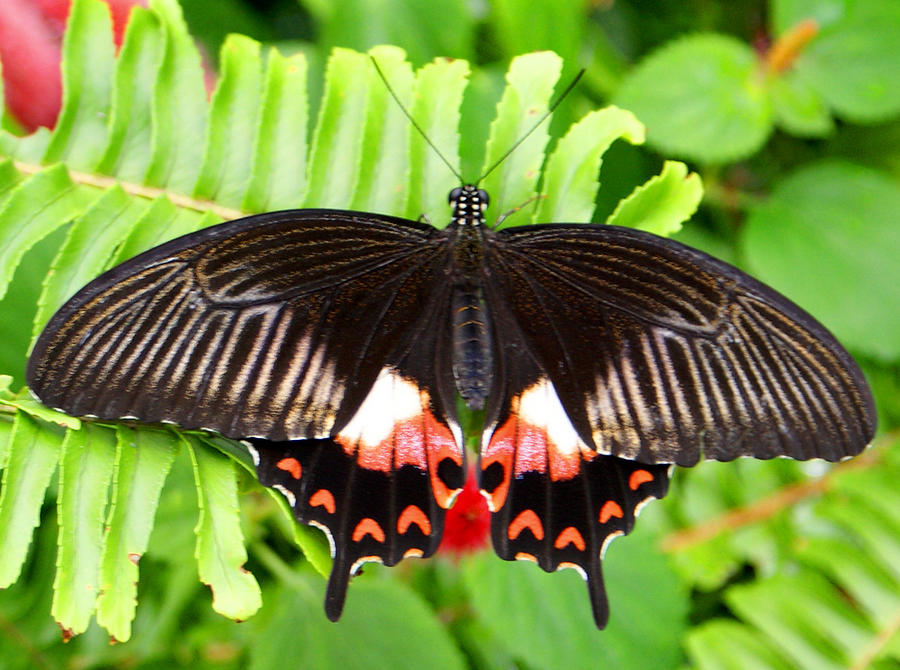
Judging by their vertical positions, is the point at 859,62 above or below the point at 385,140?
above

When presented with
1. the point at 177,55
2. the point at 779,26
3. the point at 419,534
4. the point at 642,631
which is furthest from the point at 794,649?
the point at 177,55

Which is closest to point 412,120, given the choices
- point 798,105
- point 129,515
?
point 129,515

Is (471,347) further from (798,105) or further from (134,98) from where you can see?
(798,105)

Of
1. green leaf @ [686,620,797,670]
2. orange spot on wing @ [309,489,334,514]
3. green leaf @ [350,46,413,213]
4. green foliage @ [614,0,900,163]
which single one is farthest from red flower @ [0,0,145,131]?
green leaf @ [686,620,797,670]

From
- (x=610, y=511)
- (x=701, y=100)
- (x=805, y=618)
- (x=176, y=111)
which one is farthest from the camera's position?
(x=701, y=100)

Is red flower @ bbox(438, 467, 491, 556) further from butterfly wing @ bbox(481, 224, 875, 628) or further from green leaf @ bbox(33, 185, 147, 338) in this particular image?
green leaf @ bbox(33, 185, 147, 338)

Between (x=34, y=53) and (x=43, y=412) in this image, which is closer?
(x=43, y=412)

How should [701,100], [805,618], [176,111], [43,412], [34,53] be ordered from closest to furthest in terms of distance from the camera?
[43,412] → [176,111] → [34,53] → [805,618] → [701,100]

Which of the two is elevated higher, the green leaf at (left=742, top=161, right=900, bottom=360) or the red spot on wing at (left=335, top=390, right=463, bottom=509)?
the green leaf at (left=742, top=161, right=900, bottom=360)
